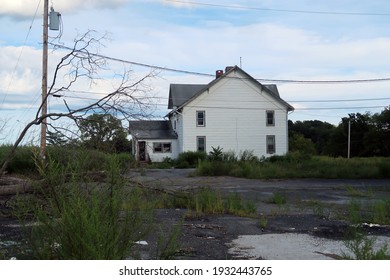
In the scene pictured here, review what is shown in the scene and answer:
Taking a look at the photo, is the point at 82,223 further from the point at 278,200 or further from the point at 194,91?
the point at 194,91

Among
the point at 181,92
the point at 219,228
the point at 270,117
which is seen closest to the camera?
the point at 219,228

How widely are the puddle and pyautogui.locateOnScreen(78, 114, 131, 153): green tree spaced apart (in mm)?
Answer: 2604

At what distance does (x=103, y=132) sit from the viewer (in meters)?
8.57

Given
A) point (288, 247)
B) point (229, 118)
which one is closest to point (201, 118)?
point (229, 118)

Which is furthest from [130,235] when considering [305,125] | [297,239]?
[305,125]

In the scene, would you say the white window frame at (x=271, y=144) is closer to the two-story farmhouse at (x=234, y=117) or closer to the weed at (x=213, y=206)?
the two-story farmhouse at (x=234, y=117)

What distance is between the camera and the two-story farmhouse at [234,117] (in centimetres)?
3872

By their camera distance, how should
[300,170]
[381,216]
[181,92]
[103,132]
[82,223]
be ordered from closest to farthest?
[82,223]
[103,132]
[381,216]
[300,170]
[181,92]

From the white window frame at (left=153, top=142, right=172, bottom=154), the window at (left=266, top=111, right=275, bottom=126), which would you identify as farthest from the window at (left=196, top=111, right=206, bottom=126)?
the window at (left=266, top=111, right=275, bottom=126)

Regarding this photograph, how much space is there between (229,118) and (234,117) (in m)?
0.40

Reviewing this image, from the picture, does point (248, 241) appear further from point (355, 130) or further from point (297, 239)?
point (355, 130)

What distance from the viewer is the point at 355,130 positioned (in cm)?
6812

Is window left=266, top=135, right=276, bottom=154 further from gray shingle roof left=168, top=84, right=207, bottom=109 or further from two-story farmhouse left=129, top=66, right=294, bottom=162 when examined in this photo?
gray shingle roof left=168, top=84, right=207, bottom=109

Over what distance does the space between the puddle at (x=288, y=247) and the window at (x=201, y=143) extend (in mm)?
30737
